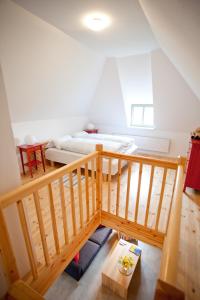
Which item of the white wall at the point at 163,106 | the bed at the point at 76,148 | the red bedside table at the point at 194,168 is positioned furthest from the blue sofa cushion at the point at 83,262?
the white wall at the point at 163,106

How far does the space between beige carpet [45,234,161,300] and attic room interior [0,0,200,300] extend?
0.04ft

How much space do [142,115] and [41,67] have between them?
11.6 ft

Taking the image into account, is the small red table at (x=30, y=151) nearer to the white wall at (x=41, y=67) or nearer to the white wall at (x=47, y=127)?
the white wall at (x=47, y=127)

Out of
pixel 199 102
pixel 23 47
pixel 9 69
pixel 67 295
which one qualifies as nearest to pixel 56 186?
pixel 67 295

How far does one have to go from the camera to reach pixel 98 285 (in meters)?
2.02

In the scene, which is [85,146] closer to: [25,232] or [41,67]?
A: [41,67]

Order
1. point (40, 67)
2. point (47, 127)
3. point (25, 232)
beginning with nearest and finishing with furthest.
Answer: point (25, 232) < point (40, 67) < point (47, 127)

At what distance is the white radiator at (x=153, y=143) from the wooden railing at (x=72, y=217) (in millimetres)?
1895

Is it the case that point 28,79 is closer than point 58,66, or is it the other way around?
point 28,79

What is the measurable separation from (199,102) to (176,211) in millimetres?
3775

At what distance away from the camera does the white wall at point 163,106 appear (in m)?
3.49

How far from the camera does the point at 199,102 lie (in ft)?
12.2

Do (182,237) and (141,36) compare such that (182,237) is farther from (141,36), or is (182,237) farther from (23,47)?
(23,47)

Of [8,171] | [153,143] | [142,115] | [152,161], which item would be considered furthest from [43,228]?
[142,115]
